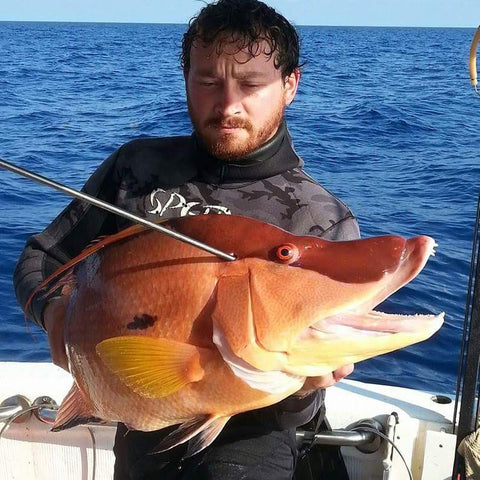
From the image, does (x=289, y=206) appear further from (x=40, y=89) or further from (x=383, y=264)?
(x=40, y=89)

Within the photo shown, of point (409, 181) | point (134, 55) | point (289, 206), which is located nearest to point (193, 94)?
point (289, 206)

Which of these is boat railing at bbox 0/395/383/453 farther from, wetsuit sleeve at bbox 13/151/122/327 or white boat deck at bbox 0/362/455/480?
wetsuit sleeve at bbox 13/151/122/327

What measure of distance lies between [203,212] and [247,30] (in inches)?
24.7

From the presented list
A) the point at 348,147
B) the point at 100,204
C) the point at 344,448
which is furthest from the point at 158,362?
the point at 348,147

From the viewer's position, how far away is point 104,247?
1943 millimetres

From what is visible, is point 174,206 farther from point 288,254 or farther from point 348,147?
point 348,147

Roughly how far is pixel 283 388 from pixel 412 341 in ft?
1.06

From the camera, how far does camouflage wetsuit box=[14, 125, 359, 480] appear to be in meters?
2.25

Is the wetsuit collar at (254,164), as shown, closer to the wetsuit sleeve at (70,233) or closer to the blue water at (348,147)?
the wetsuit sleeve at (70,233)

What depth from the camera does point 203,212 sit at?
7.94ft

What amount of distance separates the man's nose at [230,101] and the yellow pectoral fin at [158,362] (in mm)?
935

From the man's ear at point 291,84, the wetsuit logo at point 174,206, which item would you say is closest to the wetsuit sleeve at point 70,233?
the wetsuit logo at point 174,206

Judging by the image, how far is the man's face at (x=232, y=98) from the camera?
2.31m

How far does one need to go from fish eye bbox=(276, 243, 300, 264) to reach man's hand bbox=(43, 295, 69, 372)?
73cm
